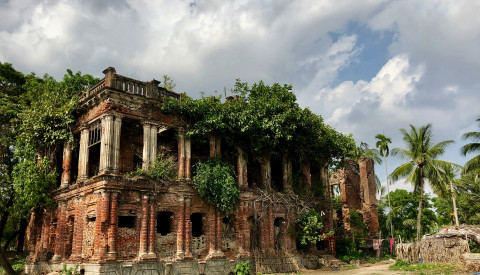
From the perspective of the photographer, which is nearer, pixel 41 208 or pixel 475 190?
pixel 41 208

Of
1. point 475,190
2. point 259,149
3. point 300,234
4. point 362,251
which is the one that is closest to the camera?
point 259,149

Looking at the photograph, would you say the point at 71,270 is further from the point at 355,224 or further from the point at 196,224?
the point at 355,224

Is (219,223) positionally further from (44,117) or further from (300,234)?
(44,117)

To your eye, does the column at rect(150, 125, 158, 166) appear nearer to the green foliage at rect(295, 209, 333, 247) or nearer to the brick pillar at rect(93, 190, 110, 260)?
the brick pillar at rect(93, 190, 110, 260)

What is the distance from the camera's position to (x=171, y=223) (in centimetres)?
1908

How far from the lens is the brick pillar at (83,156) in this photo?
64.0ft

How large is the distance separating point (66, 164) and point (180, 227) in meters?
6.99

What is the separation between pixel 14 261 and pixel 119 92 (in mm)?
13741


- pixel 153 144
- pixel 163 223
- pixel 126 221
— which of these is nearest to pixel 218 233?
pixel 163 223

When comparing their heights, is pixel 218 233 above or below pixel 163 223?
below

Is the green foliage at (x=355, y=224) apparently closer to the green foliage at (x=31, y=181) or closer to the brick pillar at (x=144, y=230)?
the brick pillar at (x=144, y=230)

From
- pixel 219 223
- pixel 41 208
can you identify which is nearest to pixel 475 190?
pixel 219 223

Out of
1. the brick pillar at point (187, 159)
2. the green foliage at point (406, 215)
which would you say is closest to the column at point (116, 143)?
the brick pillar at point (187, 159)

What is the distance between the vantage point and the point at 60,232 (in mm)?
19922
